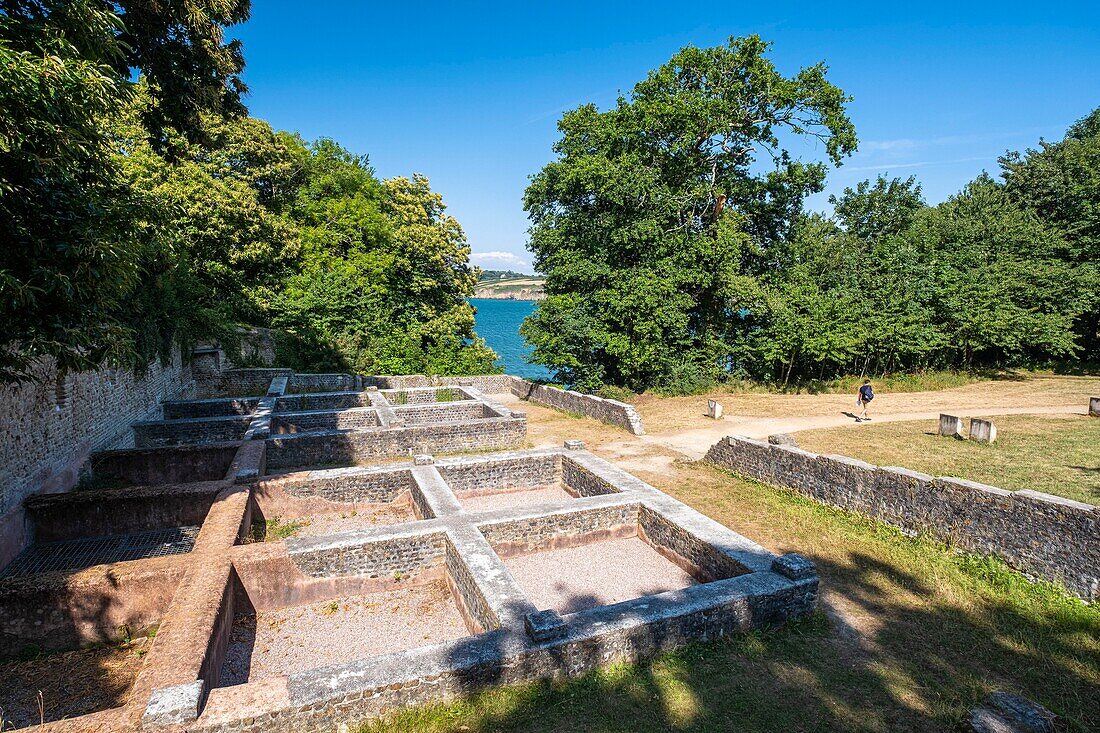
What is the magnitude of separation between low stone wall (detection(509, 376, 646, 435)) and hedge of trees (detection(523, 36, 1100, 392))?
134 centimetres

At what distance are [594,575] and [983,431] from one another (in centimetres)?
1103

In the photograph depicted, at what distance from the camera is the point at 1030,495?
7.10 meters

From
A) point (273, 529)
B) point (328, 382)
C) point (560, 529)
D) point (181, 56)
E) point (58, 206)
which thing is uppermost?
point (181, 56)

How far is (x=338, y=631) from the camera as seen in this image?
6.86m

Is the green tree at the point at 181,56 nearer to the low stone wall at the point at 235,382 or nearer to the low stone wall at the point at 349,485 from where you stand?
the low stone wall at the point at 349,485

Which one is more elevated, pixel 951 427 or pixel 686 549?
pixel 951 427

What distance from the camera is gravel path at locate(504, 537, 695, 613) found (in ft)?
24.5

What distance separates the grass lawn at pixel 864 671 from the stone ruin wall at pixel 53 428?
636 cm

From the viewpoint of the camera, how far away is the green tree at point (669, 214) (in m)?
19.2

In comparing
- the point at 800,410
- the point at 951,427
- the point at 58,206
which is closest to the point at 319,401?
the point at 58,206

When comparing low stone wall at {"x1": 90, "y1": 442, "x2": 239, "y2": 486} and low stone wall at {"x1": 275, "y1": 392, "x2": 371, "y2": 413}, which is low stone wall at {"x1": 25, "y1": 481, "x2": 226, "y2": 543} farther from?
low stone wall at {"x1": 275, "y1": 392, "x2": 371, "y2": 413}

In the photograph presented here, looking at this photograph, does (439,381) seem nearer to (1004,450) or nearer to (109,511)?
(109,511)

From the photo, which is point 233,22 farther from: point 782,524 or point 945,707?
point 945,707

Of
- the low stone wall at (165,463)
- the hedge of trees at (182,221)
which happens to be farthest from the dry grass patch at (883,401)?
the hedge of trees at (182,221)
